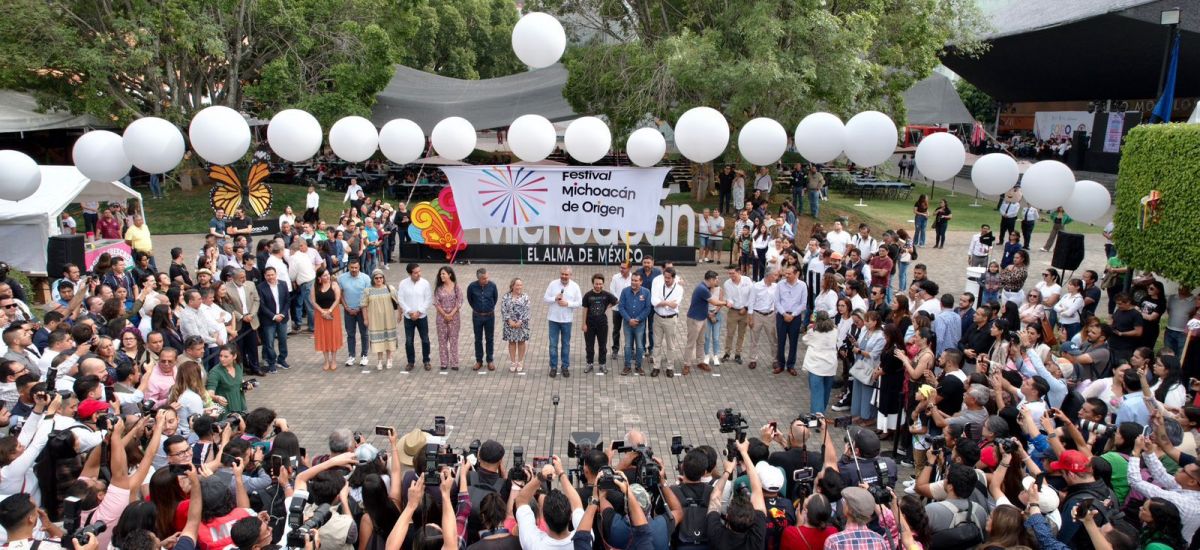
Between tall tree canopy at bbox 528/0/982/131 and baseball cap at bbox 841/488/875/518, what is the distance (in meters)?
13.6

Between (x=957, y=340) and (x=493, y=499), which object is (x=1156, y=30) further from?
(x=493, y=499)

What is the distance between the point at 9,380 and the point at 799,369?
28.2 feet

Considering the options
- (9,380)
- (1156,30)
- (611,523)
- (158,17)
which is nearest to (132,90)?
(158,17)

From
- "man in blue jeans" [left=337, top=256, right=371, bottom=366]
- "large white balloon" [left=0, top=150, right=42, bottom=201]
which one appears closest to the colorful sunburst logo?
"man in blue jeans" [left=337, top=256, right=371, bottom=366]

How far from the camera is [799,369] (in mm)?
10898

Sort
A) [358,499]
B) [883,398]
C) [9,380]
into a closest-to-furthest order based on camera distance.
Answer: [358,499], [9,380], [883,398]

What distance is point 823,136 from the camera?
11.9 m

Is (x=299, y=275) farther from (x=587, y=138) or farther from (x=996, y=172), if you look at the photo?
(x=996, y=172)

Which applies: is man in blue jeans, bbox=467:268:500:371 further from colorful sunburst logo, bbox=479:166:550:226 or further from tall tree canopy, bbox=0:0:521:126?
tall tree canopy, bbox=0:0:521:126

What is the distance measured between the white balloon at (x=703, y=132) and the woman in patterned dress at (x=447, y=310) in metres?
4.44

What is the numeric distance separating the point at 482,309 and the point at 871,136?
599 centimetres

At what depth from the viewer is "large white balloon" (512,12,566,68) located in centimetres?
1117

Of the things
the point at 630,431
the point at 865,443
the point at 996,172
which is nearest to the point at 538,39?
the point at 630,431

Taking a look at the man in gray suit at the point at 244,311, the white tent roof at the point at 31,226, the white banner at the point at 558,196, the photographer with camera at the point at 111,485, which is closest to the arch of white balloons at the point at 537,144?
the white tent roof at the point at 31,226
